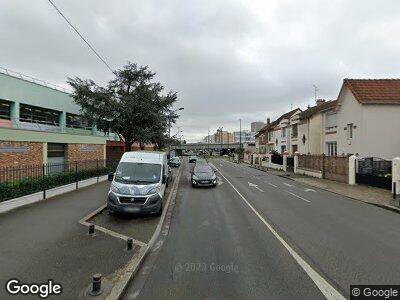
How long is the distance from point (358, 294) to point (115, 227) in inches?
279

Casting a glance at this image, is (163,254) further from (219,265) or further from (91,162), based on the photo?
(91,162)

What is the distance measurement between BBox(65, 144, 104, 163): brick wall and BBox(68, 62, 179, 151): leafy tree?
6.61 feet

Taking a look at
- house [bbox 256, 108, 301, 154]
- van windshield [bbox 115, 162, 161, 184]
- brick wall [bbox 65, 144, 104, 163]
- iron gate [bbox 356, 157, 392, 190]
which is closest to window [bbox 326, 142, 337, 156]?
iron gate [bbox 356, 157, 392, 190]

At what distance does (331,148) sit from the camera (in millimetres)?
35906

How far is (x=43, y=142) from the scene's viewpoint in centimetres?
2255

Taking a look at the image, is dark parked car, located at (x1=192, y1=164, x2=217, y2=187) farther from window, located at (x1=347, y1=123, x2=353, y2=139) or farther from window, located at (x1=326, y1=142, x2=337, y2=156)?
window, located at (x1=326, y1=142, x2=337, y2=156)

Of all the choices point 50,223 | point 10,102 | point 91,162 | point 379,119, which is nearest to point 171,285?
point 50,223

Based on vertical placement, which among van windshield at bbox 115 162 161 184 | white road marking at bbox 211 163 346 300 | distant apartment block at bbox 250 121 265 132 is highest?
distant apartment block at bbox 250 121 265 132

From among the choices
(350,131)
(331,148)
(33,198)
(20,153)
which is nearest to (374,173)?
(350,131)

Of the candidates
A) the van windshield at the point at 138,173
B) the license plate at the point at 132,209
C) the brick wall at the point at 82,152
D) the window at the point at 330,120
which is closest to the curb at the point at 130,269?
the license plate at the point at 132,209

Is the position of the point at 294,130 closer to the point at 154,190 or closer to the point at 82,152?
the point at 82,152

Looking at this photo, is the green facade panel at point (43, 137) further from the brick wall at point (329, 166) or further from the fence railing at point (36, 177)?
the brick wall at point (329, 166)

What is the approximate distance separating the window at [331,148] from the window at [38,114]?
86.1 ft

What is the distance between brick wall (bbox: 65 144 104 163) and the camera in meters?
26.6
